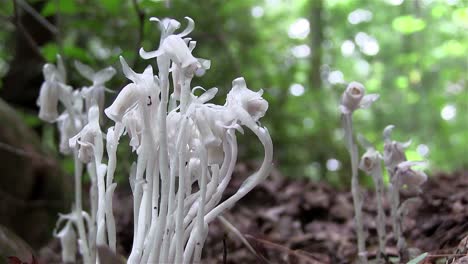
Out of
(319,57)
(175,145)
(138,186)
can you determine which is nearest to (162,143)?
(175,145)

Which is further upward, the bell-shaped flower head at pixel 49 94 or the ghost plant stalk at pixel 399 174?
the bell-shaped flower head at pixel 49 94

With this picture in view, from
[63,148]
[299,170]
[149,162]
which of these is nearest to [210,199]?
[149,162]

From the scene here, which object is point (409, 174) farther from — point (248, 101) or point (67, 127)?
point (67, 127)

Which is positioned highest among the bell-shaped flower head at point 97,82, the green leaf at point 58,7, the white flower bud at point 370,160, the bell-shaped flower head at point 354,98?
the green leaf at point 58,7

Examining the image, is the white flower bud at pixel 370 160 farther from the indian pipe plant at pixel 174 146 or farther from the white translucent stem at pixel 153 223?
the white translucent stem at pixel 153 223

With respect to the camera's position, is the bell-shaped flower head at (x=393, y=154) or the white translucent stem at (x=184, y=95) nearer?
the white translucent stem at (x=184, y=95)

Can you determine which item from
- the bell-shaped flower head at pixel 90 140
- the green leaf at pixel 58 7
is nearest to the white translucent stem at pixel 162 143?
the bell-shaped flower head at pixel 90 140

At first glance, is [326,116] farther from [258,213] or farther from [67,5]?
[67,5]
